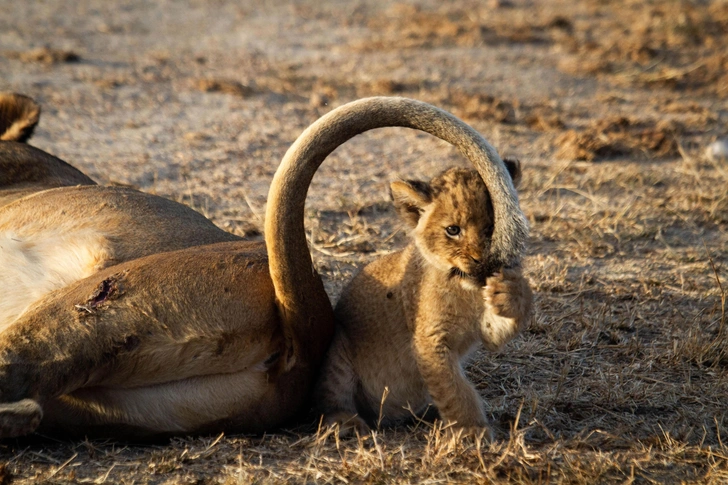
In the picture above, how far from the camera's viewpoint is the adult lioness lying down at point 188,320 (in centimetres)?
338

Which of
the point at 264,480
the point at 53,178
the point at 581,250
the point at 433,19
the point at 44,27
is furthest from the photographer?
the point at 433,19

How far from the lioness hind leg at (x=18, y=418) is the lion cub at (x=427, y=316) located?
1108 mm

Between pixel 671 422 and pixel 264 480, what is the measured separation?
180 centimetres

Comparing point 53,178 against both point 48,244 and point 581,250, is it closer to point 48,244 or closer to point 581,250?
point 48,244

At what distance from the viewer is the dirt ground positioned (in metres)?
3.48

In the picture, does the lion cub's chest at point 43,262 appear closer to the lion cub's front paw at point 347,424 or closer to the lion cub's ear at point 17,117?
the lion cub's front paw at point 347,424

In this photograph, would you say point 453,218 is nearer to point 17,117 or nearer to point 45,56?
point 17,117

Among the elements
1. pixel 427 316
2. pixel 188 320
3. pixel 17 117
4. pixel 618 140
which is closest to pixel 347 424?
pixel 427 316

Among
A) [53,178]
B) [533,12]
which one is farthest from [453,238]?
[533,12]

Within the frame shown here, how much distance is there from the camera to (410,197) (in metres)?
3.70

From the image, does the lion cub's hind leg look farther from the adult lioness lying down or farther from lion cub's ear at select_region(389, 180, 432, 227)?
lion cub's ear at select_region(389, 180, 432, 227)

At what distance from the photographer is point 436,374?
3629 millimetres

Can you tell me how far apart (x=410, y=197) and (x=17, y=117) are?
8.93 feet

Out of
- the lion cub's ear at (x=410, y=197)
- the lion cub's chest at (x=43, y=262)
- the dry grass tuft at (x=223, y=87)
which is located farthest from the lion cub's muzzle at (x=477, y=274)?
the dry grass tuft at (x=223, y=87)
